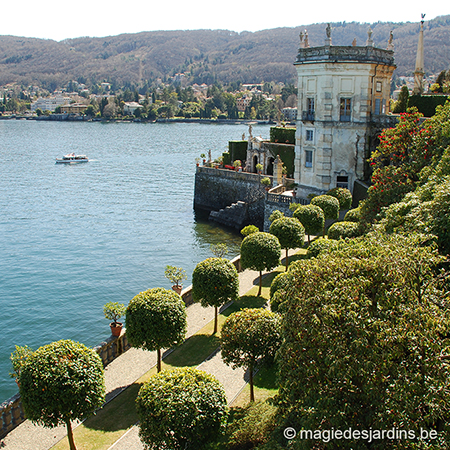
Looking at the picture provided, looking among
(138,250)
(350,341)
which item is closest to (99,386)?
(350,341)

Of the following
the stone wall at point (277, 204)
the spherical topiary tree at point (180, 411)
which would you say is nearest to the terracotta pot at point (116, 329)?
the spherical topiary tree at point (180, 411)

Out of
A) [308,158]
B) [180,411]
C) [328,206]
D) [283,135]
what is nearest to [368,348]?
[180,411]

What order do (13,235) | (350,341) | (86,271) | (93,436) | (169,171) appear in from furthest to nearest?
(169,171) → (13,235) → (86,271) → (93,436) → (350,341)

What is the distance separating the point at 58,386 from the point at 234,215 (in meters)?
45.0

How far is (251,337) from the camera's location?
17.7 metres

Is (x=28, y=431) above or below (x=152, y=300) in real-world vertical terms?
below

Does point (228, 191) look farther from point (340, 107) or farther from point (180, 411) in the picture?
point (180, 411)

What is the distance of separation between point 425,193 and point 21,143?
149 metres

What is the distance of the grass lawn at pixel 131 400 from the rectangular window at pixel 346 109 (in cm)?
2882

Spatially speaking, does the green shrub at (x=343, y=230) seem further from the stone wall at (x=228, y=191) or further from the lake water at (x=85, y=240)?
the stone wall at (x=228, y=191)

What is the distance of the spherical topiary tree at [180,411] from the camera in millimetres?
13961

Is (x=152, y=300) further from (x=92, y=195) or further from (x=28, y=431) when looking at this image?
(x=92, y=195)

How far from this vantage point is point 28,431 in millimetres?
17875

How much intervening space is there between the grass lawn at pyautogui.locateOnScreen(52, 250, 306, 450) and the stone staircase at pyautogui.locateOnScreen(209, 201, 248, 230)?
3259cm
